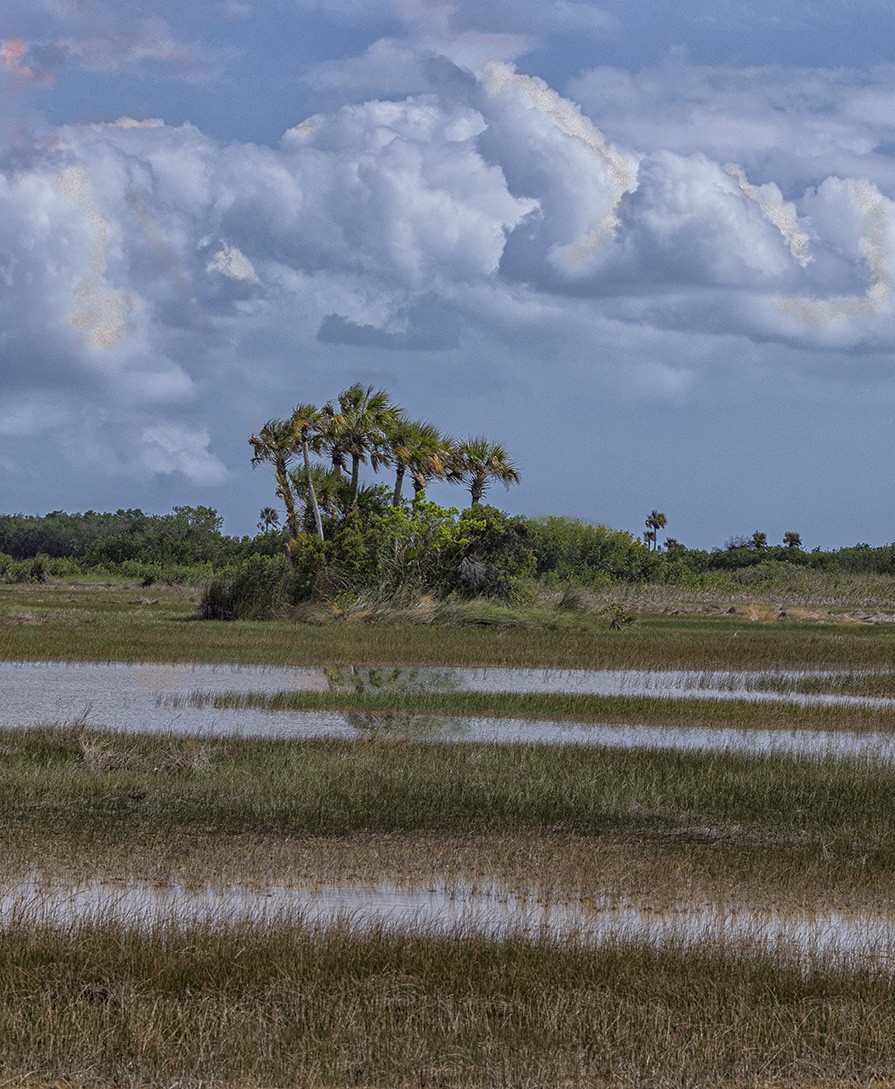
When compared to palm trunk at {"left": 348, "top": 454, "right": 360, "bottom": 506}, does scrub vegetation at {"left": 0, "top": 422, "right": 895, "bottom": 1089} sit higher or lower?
lower

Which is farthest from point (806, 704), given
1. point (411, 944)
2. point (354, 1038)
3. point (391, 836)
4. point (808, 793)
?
point (354, 1038)

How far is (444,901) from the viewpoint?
10.4 metres

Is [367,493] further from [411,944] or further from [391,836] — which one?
[411,944]

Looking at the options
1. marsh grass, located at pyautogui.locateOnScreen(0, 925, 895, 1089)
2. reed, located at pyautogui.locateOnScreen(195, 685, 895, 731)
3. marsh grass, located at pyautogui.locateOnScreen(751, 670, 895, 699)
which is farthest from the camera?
marsh grass, located at pyautogui.locateOnScreen(751, 670, 895, 699)

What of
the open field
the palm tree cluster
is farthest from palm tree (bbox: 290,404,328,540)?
the open field

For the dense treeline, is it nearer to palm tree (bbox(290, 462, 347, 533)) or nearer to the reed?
palm tree (bbox(290, 462, 347, 533))

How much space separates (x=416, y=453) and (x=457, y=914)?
4084cm

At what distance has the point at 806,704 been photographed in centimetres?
2450

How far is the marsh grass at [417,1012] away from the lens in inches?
280

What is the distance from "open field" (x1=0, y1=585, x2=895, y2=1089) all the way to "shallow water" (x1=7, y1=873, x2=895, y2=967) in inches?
2.1

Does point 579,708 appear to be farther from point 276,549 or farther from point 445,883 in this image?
point 276,549

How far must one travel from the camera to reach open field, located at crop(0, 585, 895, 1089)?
24.0ft

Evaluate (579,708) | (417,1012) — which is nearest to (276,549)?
(579,708)

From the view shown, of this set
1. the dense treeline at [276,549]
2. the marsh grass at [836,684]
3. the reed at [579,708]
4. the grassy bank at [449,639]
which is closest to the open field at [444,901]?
the reed at [579,708]
